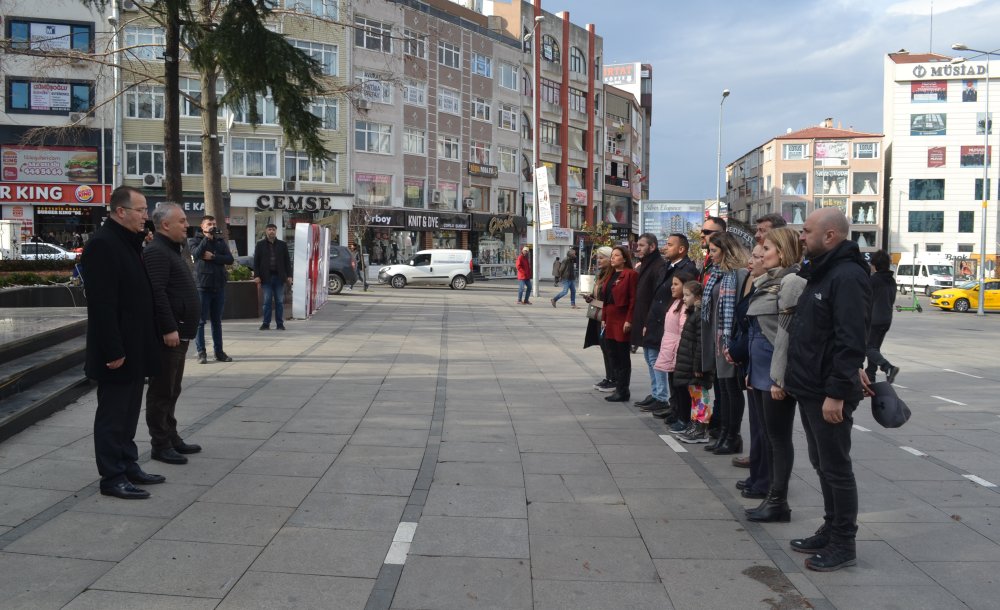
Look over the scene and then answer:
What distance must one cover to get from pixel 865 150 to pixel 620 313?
77425 millimetres

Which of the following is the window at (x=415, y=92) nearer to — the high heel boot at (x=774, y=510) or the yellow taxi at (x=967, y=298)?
the yellow taxi at (x=967, y=298)

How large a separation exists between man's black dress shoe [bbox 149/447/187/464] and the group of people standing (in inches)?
158

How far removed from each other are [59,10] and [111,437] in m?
40.2

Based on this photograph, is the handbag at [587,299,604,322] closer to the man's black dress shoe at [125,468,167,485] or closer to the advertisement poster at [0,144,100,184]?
the man's black dress shoe at [125,468,167,485]

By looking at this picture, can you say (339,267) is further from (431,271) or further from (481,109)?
(481,109)

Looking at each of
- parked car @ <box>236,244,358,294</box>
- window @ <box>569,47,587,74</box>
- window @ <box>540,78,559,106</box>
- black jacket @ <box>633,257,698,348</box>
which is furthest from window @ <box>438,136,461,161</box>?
black jacket @ <box>633,257,698,348</box>

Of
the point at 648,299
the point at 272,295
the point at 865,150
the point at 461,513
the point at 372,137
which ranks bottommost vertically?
the point at 461,513

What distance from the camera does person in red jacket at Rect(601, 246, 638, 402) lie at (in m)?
9.16

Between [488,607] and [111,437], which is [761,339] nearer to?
Answer: [488,607]

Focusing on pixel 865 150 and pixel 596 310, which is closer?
pixel 596 310

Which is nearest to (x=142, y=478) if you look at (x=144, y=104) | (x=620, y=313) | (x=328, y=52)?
(x=620, y=313)

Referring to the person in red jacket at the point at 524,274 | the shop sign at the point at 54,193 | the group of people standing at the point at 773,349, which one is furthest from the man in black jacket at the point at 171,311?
the shop sign at the point at 54,193

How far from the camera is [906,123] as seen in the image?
242 feet

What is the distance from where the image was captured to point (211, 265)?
35.9ft
